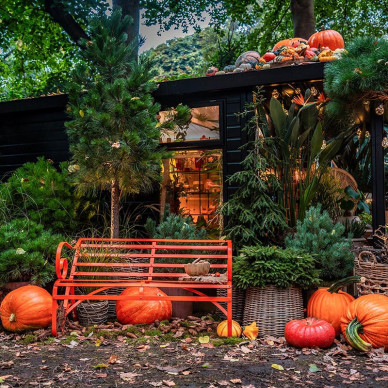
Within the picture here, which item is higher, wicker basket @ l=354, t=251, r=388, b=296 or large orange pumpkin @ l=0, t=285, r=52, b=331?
wicker basket @ l=354, t=251, r=388, b=296

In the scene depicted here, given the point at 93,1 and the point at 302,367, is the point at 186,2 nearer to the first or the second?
the point at 93,1

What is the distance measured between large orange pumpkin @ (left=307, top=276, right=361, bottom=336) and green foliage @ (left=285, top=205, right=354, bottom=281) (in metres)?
0.43

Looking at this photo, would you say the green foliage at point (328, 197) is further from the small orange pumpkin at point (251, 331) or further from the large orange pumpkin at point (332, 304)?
the small orange pumpkin at point (251, 331)

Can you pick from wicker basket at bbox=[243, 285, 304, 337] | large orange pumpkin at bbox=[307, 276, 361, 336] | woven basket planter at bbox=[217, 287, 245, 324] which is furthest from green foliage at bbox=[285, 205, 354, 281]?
woven basket planter at bbox=[217, 287, 245, 324]

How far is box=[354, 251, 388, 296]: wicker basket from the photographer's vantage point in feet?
15.1

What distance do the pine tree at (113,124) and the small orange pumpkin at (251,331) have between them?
96.9 inches

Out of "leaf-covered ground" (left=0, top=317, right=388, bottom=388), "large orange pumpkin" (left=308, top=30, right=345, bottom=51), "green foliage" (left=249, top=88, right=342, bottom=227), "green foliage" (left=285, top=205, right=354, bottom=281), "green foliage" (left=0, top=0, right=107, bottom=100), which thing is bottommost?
"leaf-covered ground" (left=0, top=317, right=388, bottom=388)

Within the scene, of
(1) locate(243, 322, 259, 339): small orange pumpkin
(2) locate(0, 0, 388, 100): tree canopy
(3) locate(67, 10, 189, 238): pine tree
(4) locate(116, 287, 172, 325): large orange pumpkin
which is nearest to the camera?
(1) locate(243, 322, 259, 339): small orange pumpkin

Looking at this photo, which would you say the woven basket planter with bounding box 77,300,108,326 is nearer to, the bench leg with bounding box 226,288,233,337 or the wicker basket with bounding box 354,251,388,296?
the bench leg with bounding box 226,288,233,337

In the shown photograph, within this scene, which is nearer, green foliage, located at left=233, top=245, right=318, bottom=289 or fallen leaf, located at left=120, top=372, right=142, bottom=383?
fallen leaf, located at left=120, top=372, right=142, bottom=383

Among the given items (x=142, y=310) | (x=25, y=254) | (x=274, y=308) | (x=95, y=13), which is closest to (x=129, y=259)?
(x=142, y=310)

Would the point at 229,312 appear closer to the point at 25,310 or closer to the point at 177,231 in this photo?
Answer: the point at 177,231

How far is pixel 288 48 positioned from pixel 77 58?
10565 mm

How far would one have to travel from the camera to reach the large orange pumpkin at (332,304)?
457 centimetres
